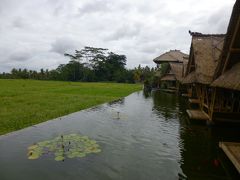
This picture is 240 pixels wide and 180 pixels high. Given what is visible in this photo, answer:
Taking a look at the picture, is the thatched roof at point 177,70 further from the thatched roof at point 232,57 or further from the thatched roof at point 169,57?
the thatched roof at point 232,57

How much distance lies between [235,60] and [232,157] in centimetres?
531

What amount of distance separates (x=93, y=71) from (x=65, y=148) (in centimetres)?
6537

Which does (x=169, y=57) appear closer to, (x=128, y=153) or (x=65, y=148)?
(x=128, y=153)

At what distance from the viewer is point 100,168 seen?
22.8 ft

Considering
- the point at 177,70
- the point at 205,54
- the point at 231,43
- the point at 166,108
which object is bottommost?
the point at 166,108

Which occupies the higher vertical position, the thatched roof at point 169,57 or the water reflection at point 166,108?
the thatched roof at point 169,57

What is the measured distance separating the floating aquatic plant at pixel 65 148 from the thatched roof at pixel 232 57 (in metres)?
5.38

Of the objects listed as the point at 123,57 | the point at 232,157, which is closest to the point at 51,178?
the point at 232,157

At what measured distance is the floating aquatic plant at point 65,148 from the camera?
25.6 feet

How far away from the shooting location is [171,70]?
40062 mm

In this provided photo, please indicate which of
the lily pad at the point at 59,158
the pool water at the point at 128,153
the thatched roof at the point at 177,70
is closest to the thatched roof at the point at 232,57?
the pool water at the point at 128,153

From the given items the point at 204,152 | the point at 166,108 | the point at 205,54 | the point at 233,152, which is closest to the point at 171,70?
the point at 166,108

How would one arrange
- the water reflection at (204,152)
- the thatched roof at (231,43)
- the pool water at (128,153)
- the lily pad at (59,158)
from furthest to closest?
the thatched roof at (231,43) → the lily pad at (59,158) → the water reflection at (204,152) → the pool water at (128,153)

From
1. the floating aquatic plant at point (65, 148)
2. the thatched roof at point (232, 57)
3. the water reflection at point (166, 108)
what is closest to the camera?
the floating aquatic plant at point (65, 148)
